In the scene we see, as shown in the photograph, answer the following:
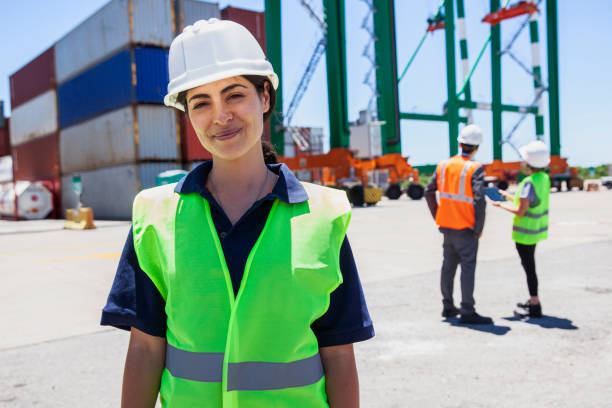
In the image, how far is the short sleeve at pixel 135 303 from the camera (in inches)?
47.9

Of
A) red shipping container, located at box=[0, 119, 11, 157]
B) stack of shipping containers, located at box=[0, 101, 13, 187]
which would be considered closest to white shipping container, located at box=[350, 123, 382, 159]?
stack of shipping containers, located at box=[0, 101, 13, 187]

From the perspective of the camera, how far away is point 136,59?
19.8 metres

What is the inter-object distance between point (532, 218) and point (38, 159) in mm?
29523

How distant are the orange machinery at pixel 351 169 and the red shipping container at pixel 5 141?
70.8 feet

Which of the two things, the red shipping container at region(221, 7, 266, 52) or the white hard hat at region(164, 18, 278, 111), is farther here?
the red shipping container at region(221, 7, 266, 52)

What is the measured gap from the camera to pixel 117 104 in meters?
20.8

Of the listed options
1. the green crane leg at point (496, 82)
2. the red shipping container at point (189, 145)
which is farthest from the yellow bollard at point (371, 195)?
the green crane leg at point (496, 82)

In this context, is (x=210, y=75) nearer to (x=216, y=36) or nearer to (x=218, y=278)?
(x=216, y=36)

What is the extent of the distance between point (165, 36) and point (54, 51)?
902cm

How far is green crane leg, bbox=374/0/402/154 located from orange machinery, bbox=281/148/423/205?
3202mm

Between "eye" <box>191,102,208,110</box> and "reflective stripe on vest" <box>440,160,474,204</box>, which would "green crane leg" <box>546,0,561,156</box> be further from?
"eye" <box>191,102,208,110</box>

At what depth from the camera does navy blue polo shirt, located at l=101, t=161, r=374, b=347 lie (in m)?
1.20

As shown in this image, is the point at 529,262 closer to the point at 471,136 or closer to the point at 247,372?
the point at 471,136

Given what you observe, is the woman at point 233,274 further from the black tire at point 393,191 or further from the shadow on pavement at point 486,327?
the black tire at point 393,191
